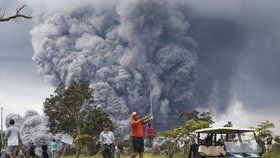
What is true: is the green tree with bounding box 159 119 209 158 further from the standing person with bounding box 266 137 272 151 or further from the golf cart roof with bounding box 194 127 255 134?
the golf cart roof with bounding box 194 127 255 134

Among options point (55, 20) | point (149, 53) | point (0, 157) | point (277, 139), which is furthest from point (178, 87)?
point (0, 157)

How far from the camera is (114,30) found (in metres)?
197

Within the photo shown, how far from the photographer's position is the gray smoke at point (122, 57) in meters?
188

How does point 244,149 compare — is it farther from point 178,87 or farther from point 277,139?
point 178,87

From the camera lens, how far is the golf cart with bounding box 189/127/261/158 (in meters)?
20.6

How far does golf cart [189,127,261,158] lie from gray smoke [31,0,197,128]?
161074 mm

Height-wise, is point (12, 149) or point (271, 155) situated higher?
point (12, 149)

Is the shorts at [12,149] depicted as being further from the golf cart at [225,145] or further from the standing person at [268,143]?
the standing person at [268,143]

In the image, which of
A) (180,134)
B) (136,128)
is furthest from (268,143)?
(136,128)

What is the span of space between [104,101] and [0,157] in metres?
160

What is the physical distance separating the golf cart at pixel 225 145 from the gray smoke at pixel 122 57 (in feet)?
528

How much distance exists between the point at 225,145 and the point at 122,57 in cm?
17168

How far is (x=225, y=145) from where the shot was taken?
20844 millimetres

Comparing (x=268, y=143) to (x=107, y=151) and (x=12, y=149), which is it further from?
(x=12, y=149)
